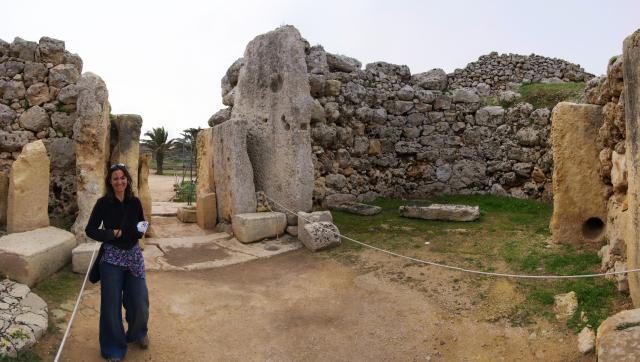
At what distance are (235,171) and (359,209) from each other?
253 centimetres

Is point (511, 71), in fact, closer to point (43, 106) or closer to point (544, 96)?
point (544, 96)

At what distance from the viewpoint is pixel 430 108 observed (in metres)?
9.98

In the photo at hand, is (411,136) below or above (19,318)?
above

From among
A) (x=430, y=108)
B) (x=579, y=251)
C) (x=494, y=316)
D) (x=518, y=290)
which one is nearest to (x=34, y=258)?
(x=494, y=316)

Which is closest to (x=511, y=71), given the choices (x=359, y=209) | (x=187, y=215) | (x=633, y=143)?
(x=359, y=209)

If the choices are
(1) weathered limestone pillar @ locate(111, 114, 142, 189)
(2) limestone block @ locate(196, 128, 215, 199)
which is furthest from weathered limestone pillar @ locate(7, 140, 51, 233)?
(2) limestone block @ locate(196, 128, 215, 199)

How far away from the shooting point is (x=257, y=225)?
22.9 ft

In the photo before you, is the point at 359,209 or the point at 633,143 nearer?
the point at 633,143

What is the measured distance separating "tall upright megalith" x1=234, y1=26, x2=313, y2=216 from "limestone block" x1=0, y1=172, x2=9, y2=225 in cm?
357

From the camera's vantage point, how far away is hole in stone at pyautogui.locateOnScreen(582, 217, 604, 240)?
5.31 m

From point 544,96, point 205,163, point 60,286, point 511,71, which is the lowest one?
point 60,286

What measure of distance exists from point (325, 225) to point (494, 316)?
10.1 ft

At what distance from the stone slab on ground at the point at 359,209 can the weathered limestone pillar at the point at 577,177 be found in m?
3.49

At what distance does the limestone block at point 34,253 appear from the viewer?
4.30 m
